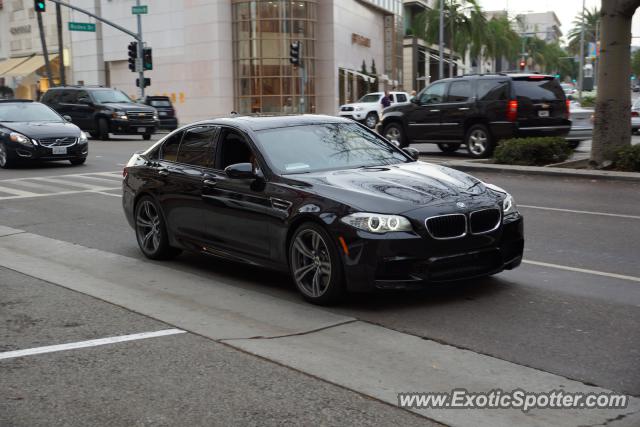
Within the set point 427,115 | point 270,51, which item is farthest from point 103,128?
point 270,51

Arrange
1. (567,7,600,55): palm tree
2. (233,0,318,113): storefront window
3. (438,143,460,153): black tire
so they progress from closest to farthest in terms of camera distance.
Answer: (438,143,460,153): black tire → (233,0,318,113): storefront window → (567,7,600,55): palm tree

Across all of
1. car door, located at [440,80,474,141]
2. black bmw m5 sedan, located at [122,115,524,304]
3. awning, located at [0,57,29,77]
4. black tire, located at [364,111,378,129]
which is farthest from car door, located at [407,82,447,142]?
awning, located at [0,57,29,77]

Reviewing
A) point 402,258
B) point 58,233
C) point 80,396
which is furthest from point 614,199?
point 80,396

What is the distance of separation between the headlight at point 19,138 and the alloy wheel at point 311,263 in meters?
14.2

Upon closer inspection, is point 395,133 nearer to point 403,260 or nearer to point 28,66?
point 403,260

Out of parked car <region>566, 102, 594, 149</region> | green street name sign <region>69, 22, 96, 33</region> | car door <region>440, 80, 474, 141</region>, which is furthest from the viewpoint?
green street name sign <region>69, 22, 96, 33</region>

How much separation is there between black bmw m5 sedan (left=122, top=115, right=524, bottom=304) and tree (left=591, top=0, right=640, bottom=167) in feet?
29.0

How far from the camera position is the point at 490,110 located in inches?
727

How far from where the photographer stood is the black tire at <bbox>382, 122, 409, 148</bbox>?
2086cm

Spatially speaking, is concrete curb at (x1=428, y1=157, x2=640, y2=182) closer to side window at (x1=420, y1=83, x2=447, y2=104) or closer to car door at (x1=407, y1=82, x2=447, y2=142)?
car door at (x1=407, y1=82, x2=447, y2=142)

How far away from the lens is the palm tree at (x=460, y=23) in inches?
2682

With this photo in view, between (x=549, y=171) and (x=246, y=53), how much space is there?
4007 centimetres

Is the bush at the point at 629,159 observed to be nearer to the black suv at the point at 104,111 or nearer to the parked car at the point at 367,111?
the black suv at the point at 104,111

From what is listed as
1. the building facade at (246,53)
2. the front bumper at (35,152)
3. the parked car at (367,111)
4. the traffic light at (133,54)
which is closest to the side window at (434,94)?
the front bumper at (35,152)
